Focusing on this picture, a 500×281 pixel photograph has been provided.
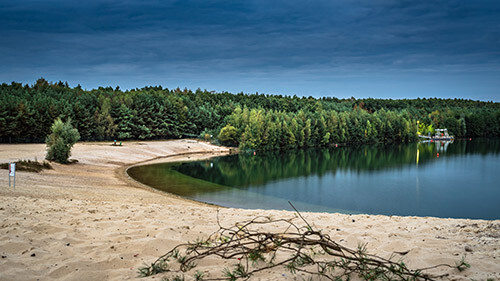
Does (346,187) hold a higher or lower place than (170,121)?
lower

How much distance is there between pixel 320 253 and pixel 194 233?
2793 millimetres

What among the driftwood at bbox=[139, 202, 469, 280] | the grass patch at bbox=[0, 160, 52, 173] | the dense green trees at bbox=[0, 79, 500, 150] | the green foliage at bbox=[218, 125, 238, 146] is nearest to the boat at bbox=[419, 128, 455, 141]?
the dense green trees at bbox=[0, 79, 500, 150]

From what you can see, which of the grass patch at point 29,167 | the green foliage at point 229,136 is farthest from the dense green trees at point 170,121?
the grass patch at point 29,167

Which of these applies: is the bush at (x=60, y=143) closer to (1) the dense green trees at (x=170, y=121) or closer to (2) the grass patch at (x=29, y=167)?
(2) the grass patch at (x=29, y=167)

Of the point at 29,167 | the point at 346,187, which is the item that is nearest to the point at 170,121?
the point at 29,167

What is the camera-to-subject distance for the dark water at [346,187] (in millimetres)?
25281

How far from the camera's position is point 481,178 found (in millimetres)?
38625

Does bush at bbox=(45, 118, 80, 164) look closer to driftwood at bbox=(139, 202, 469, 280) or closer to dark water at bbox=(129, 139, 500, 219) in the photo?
dark water at bbox=(129, 139, 500, 219)

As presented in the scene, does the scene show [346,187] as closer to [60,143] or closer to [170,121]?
[60,143]

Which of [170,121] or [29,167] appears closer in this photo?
[29,167]

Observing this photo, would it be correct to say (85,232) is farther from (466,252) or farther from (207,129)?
(207,129)

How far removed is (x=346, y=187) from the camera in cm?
3347

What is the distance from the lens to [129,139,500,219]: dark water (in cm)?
2528

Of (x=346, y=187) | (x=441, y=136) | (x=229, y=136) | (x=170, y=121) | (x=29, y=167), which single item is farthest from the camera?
(x=441, y=136)
